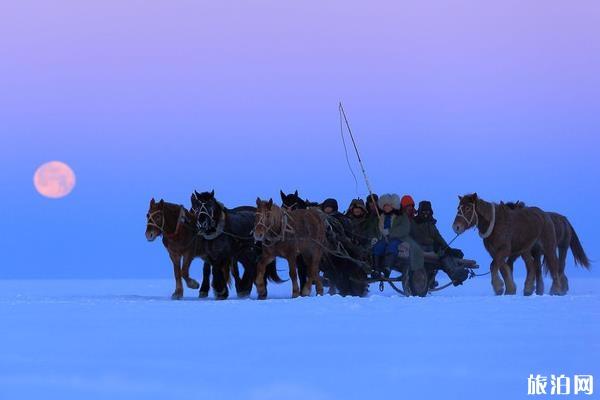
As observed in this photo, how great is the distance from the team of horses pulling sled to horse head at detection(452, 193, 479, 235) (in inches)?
0.7

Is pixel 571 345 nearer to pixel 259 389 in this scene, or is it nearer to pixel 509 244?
pixel 259 389

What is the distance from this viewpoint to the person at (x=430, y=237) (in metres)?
18.8

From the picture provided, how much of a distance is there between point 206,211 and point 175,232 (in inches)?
28.5

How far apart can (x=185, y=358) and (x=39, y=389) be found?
175 centimetres

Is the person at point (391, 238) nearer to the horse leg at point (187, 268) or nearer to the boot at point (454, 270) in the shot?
the boot at point (454, 270)

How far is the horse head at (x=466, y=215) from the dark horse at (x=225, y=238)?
3529 millimetres

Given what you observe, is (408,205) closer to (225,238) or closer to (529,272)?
(529,272)

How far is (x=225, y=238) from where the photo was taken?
61.6 ft

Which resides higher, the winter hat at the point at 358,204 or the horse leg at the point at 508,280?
the winter hat at the point at 358,204

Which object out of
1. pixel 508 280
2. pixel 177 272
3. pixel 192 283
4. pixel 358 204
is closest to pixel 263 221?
pixel 177 272

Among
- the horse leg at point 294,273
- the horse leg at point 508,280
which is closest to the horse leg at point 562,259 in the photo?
the horse leg at point 508,280

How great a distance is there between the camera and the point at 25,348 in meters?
10.7

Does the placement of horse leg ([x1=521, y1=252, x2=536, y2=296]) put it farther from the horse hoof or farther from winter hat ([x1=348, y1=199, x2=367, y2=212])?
the horse hoof

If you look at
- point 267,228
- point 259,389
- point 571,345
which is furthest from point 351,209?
point 259,389
